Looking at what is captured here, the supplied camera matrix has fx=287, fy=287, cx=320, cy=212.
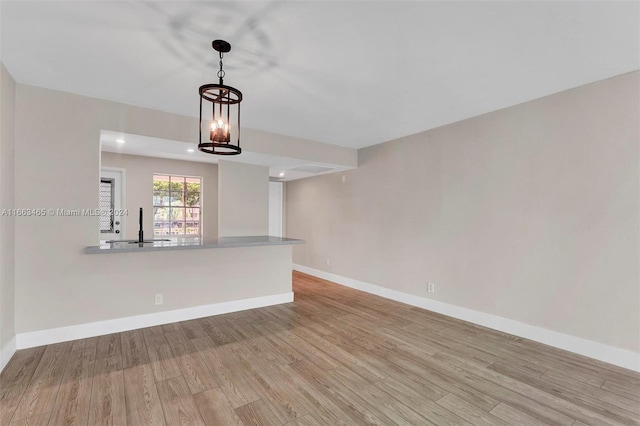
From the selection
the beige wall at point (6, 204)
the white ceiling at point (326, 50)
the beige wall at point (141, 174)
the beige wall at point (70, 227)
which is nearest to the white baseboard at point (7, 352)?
the beige wall at point (6, 204)

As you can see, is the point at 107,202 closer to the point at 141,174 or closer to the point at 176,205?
the point at 141,174

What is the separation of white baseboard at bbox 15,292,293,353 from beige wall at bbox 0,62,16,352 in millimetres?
197

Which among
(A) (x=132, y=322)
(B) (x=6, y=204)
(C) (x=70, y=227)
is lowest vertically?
(A) (x=132, y=322)

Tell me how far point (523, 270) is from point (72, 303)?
4856mm

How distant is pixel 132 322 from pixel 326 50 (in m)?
3.52

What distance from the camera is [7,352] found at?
251cm

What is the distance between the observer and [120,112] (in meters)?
3.21

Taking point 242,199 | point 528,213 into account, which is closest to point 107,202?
point 242,199

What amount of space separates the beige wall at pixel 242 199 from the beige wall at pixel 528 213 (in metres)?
2.04

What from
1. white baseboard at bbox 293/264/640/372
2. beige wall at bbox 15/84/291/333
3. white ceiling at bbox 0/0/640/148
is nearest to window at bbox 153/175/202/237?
beige wall at bbox 15/84/291/333

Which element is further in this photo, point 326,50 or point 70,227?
point 70,227

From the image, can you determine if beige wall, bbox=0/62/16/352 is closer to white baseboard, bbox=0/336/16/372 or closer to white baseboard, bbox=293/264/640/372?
white baseboard, bbox=0/336/16/372

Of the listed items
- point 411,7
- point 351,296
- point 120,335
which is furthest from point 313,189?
point 411,7

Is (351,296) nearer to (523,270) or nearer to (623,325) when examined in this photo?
(523,270)
